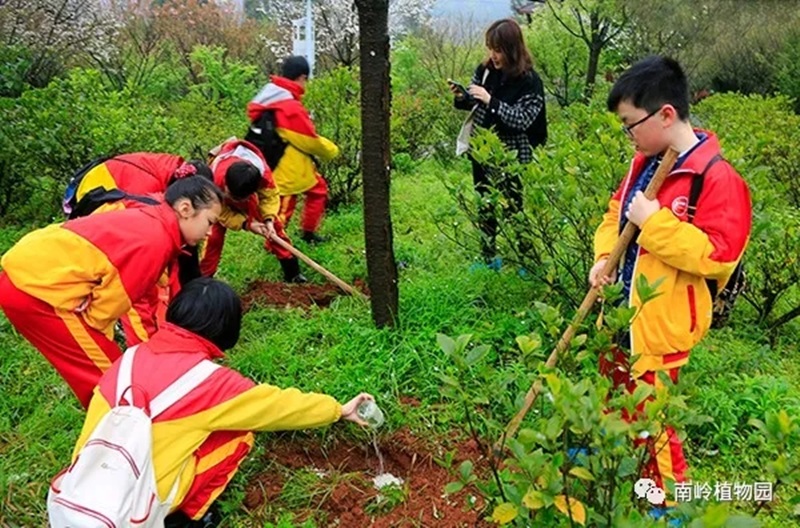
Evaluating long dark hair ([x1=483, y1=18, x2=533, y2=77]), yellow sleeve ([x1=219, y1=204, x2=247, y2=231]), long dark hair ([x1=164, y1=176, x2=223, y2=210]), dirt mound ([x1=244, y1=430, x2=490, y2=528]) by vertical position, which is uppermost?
Result: long dark hair ([x1=483, y1=18, x2=533, y2=77])

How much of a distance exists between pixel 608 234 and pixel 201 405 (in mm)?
1637

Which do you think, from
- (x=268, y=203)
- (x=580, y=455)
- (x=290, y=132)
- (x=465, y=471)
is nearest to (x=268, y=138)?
(x=290, y=132)

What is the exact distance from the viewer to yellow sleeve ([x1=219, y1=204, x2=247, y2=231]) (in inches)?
179

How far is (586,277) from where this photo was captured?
11.9ft

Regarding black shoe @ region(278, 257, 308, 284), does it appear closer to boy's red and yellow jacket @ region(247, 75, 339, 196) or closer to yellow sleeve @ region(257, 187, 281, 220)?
yellow sleeve @ region(257, 187, 281, 220)

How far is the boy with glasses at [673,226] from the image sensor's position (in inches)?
85.0

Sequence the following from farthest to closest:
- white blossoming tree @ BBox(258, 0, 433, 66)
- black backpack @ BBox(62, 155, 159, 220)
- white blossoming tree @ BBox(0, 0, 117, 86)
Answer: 1. white blossoming tree @ BBox(258, 0, 433, 66)
2. white blossoming tree @ BBox(0, 0, 117, 86)
3. black backpack @ BBox(62, 155, 159, 220)

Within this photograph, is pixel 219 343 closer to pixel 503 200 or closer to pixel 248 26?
pixel 503 200

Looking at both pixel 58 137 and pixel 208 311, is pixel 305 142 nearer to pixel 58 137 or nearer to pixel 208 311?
pixel 58 137

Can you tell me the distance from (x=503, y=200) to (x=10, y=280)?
2.28 meters

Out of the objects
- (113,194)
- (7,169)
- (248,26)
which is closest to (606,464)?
(113,194)

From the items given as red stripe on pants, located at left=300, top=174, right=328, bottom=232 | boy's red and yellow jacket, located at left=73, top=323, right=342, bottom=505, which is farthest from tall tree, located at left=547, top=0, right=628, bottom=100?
boy's red and yellow jacket, located at left=73, top=323, right=342, bottom=505

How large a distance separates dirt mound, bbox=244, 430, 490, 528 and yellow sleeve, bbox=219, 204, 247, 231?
192cm

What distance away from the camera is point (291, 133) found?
17.0ft
